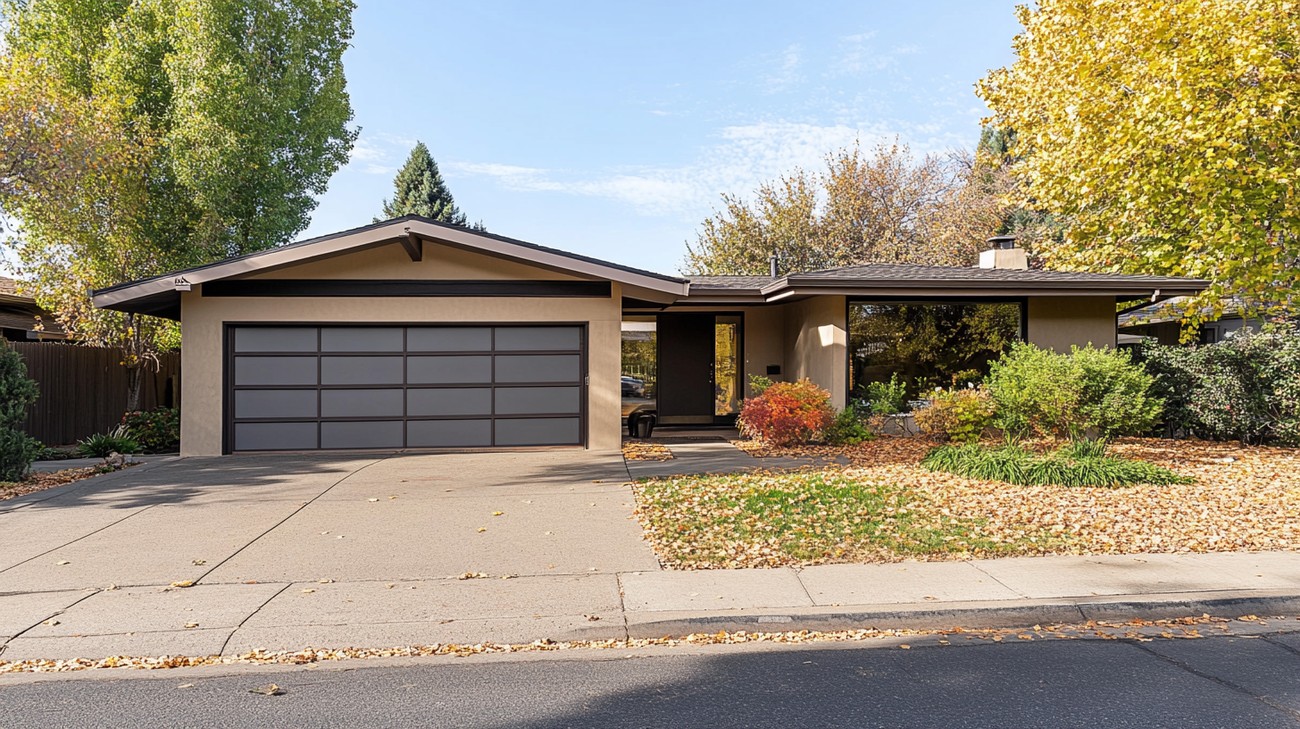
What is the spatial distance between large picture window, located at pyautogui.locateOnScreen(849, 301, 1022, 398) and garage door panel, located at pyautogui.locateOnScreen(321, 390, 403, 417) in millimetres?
8013

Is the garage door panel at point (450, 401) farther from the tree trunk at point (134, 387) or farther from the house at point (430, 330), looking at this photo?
the tree trunk at point (134, 387)

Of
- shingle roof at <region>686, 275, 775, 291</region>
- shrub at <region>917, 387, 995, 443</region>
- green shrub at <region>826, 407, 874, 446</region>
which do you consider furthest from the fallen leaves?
shrub at <region>917, 387, 995, 443</region>

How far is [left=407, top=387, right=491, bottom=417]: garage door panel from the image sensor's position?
519 inches

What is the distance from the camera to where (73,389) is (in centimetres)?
1511

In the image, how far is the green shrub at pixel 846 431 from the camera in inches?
524

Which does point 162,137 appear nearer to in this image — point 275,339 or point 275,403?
point 275,339

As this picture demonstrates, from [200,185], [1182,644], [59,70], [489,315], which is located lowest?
[1182,644]

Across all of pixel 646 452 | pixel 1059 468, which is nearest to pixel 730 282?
pixel 646 452

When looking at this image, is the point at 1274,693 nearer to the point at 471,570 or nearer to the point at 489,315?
the point at 471,570

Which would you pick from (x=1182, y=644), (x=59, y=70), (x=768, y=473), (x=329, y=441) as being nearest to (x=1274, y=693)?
(x=1182, y=644)

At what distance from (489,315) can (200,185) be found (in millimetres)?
8362

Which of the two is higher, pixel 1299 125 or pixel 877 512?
pixel 1299 125

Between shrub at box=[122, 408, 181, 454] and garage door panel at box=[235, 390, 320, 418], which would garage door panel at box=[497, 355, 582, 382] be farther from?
shrub at box=[122, 408, 181, 454]

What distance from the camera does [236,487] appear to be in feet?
32.3
